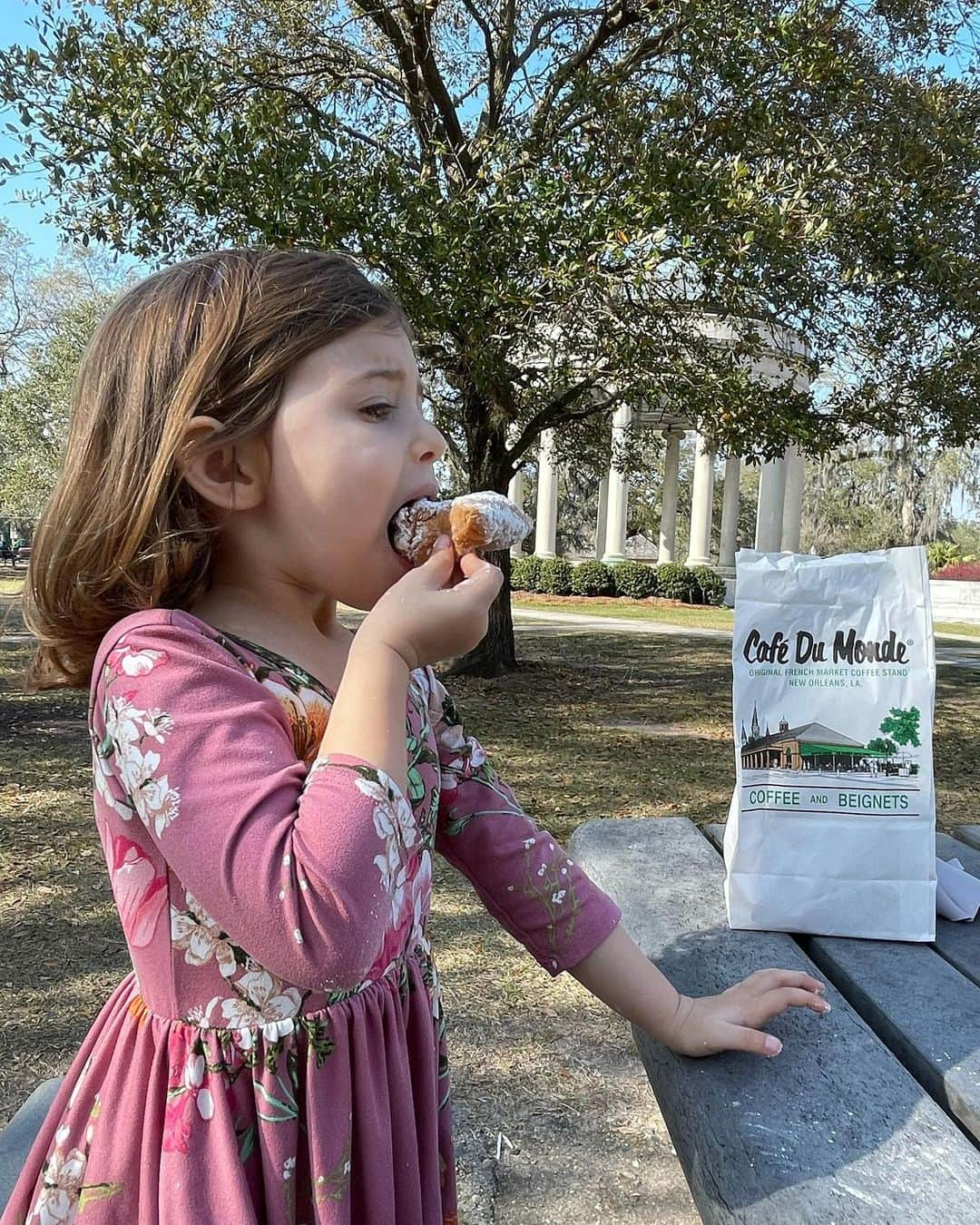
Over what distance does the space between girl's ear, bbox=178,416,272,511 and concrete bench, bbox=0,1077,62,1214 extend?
43.7 inches

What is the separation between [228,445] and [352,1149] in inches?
30.8

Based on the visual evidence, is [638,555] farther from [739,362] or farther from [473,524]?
[473,524]

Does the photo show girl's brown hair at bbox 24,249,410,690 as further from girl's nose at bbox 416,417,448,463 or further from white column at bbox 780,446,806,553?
white column at bbox 780,446,806,553

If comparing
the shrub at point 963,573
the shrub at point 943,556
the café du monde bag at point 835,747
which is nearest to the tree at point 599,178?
the café du monde bag at point 835,747

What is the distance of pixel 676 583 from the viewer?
27.0 meters

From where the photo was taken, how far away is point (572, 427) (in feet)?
43.2

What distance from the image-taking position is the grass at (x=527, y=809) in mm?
2531

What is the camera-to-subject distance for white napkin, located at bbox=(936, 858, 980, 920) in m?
1.68

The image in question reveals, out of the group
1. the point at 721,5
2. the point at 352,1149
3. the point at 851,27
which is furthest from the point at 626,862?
the point at 851,27

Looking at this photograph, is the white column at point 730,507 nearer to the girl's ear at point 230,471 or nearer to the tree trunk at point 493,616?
the tree trunk at point 493,616

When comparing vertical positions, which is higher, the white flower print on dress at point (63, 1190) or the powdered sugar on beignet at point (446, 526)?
the powdered sugar on beignet at point (446, 526)

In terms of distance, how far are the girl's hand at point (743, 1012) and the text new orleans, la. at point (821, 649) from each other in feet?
1.63

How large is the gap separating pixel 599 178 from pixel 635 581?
21521 mm

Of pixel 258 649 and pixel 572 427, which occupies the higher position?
pixel 572 427
